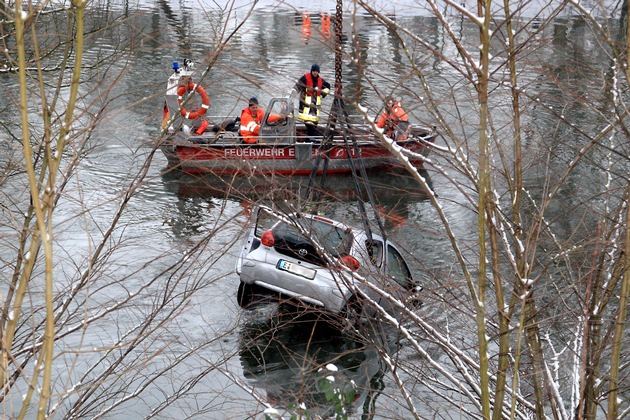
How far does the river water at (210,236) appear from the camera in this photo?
561cm

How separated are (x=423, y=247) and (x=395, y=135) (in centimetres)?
819

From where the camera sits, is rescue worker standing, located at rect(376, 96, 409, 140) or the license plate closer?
rescue worker standing, located at rect(376, 96, 409, 140)

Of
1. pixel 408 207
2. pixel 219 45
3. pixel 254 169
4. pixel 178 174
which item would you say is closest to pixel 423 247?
pixel 408 207

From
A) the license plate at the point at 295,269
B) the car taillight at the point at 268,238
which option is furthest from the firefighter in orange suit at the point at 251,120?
the license plate at the point at 295,269

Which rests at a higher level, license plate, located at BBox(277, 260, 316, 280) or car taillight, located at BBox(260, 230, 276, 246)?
car taillight, located at BBox(260, 230, 276, 246)

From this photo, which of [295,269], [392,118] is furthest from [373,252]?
[392,118]

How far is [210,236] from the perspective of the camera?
19.5 ft

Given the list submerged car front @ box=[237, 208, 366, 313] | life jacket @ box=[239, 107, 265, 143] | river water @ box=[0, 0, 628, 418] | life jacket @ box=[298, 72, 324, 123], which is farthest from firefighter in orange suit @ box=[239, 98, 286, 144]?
submerged car front @ box=[237, 208, 366, 313]

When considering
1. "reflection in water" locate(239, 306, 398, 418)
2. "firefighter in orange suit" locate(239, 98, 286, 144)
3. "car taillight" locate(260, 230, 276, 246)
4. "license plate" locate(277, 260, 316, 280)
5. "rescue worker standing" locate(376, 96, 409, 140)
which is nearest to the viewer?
"rescue worker standing" locate(376, 96, 409, 140)

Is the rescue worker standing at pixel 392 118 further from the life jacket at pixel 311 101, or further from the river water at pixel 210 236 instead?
the life jacket at pixel 311 101

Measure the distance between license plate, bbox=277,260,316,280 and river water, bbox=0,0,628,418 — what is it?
0.70 meters

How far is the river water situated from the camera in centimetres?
561

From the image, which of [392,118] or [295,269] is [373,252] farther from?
[392,118]

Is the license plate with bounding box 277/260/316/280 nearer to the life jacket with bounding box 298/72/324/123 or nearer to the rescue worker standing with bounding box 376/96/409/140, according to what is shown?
the life jacket with bounding box 298/72/324/123
